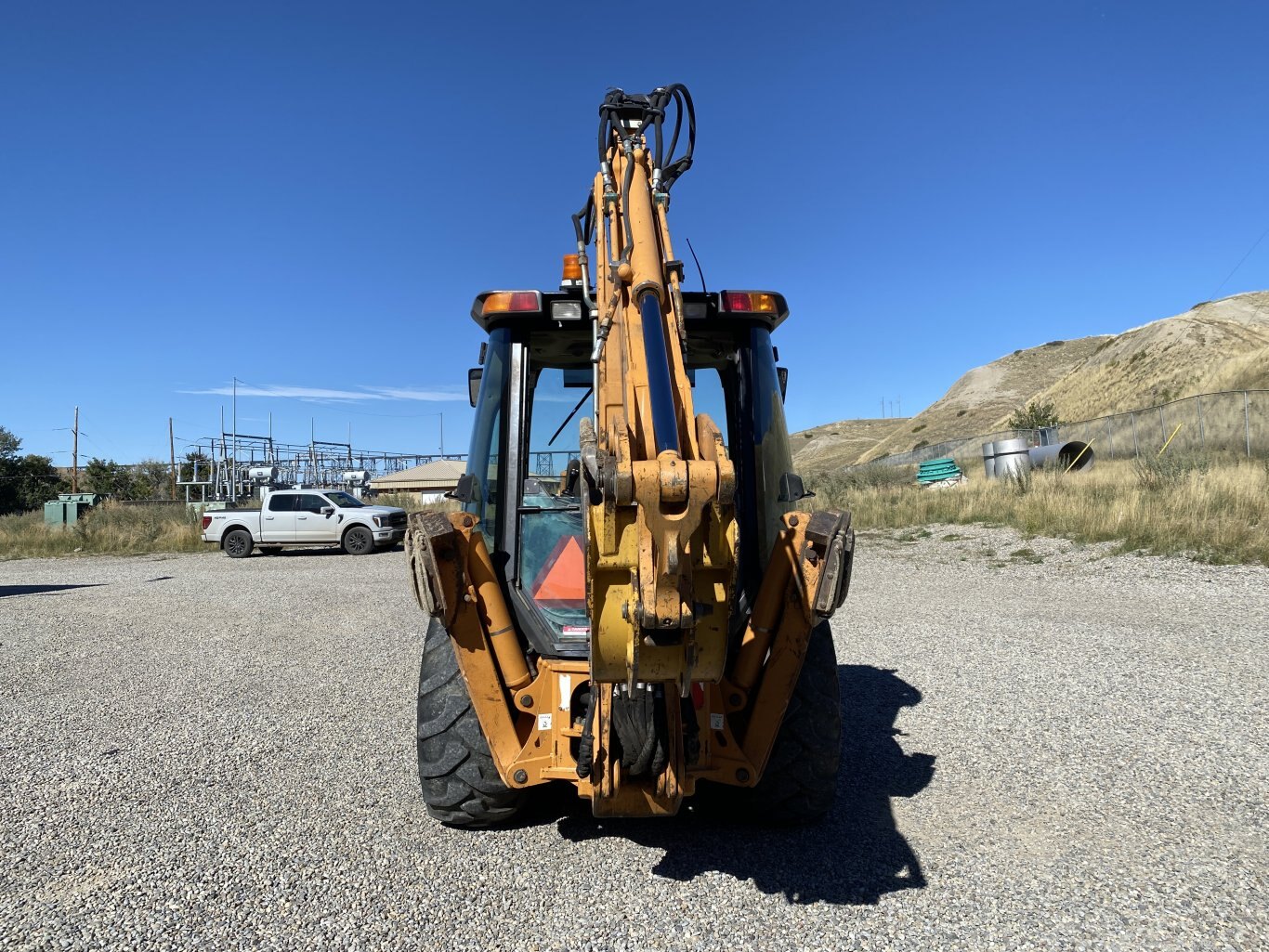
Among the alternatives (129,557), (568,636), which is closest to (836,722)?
(568,636)

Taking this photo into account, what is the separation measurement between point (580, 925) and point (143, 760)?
3032mm

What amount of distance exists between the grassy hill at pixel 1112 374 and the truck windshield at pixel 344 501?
104 ft

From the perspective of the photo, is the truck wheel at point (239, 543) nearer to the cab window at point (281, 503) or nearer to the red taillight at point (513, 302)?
the cab window at point (281, 503)

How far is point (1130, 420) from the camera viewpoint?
74.0ft

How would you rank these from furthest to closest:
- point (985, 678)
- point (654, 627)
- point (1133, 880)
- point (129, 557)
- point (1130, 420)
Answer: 1. point (1130, 420)
2. point (129, 557)
3. point (985, 678)
4. point (1133, 880)
5. point (654, 627)

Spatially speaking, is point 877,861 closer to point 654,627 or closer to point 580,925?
point 580,925

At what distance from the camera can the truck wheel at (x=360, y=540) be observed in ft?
61.8

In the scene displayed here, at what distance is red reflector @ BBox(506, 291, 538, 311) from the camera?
3320 mm

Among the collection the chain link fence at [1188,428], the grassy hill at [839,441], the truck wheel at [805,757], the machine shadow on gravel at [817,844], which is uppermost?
the grassy hill at [839,441]

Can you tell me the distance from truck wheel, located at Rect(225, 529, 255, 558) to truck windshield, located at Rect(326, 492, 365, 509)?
6.64 feet

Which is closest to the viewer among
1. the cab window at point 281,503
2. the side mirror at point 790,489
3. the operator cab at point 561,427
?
the operator cab at point 561,427

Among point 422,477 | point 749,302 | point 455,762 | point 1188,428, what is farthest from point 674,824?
point 422,477

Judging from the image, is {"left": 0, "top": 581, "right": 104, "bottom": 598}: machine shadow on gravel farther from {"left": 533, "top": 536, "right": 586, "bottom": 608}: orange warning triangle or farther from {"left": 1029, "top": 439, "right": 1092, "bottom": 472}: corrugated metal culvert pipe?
{"left": 1029, "top": 439, "right": 1092, "bottom": 472}: corrugated metal culvert pipe

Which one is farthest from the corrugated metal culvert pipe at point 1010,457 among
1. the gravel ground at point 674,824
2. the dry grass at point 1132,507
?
the gravel ground at point 674,824
